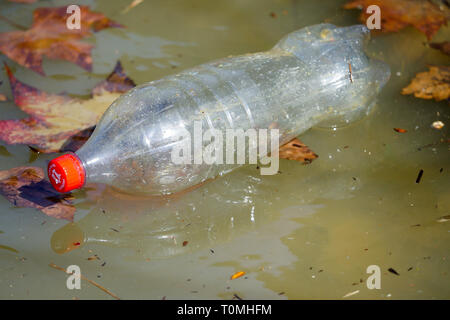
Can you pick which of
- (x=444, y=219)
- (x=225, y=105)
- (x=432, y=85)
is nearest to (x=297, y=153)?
(x=225, y=105)

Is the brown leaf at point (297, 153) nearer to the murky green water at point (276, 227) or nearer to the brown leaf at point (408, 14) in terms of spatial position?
the murky green water at point (276, 227)

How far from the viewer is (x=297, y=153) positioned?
86.5 inches

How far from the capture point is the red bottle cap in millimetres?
1729

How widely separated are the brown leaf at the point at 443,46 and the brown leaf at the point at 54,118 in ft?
5.09

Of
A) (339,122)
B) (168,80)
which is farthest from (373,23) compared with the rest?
(168,80)

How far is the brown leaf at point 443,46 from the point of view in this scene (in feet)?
8.65

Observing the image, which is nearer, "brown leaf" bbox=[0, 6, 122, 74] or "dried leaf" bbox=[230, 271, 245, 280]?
"dried leaf" bbox=[230, 271, 245, 280]

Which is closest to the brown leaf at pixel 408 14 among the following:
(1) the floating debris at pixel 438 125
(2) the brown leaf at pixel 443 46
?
(2) the brown leaf at pixel 443 46

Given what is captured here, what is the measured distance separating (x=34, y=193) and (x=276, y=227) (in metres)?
0.90

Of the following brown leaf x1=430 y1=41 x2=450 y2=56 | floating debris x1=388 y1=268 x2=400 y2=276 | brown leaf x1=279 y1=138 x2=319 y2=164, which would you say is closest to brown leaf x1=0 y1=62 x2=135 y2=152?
brown leaf x1=279 y1=138 x2=319 y2=164

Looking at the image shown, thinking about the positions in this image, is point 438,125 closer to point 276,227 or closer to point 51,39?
point 276,227

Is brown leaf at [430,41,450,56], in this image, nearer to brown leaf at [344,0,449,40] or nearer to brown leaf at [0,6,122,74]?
brown leaf at [344,0,449,40]

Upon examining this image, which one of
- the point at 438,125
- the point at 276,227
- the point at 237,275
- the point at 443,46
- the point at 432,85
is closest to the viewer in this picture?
the point at 237,275

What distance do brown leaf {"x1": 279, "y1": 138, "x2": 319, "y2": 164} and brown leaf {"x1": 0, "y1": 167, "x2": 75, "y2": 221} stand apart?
34.6 inches
